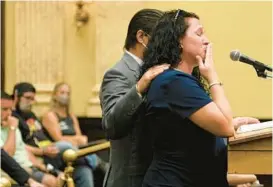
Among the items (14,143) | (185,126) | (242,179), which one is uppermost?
(185,126)

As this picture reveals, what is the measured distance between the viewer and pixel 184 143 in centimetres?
233

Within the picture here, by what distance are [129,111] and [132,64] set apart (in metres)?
0.34

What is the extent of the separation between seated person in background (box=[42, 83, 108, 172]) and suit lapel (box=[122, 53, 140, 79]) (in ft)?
11.6

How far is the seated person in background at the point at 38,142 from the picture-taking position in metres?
5.57

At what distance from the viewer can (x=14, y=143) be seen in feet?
16.9

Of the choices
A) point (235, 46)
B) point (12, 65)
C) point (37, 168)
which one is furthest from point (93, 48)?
point (37, 168)

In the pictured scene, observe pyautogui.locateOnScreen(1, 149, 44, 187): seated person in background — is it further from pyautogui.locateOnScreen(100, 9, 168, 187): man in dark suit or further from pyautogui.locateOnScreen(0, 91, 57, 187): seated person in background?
pyautogui.locateOnScreen(100, 9, 168, 187): man in dark suit

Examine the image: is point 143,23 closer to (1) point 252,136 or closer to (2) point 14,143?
(1) point 252,136

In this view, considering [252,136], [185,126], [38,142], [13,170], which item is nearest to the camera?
[185,126]

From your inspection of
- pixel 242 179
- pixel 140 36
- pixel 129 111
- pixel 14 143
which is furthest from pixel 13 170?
pixel 129 111

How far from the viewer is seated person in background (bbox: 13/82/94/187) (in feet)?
18.3

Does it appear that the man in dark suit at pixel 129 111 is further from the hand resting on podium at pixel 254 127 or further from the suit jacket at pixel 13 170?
the suit jacket at pixel 13 170

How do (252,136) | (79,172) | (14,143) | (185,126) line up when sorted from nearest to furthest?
(185,126) < (252,136) < (14,143) < (79,172)

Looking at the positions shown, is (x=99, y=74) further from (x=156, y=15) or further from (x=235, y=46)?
(x=156, y=15)
